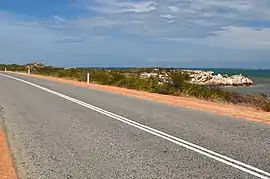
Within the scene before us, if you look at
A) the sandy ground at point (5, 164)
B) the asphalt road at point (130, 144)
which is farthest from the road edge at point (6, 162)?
the asphalt road at point (130, 144)

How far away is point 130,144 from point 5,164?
8.67 feet

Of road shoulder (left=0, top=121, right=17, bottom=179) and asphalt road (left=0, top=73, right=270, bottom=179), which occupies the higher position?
asphalt road (left=0, top=73, right=270, bottom=179)

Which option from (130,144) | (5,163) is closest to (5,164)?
(5,163)

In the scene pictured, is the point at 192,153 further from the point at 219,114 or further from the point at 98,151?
the point at 219,114

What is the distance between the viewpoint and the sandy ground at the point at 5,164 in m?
7.14

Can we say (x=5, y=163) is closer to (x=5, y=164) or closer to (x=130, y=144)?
(x=5, y=164)

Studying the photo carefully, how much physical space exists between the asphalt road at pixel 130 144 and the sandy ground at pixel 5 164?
0.45ft

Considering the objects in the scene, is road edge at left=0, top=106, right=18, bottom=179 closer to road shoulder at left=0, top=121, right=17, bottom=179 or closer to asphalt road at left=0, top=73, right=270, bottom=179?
road shoulder at left=0, top=121, right=17, bottom=179

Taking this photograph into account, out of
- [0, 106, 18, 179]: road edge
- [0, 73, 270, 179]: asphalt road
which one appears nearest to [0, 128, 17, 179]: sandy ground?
[0, 106, 18, 179]: road edge

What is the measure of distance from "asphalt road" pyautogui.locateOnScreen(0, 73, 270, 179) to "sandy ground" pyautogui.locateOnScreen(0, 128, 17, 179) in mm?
137

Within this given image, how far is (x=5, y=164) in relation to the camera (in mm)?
7910

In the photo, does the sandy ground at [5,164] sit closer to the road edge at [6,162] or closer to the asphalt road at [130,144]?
the road edge at [6,162]

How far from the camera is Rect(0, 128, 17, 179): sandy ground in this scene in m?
7.14

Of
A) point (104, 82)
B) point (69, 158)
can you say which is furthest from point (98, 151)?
point (104, 82)
